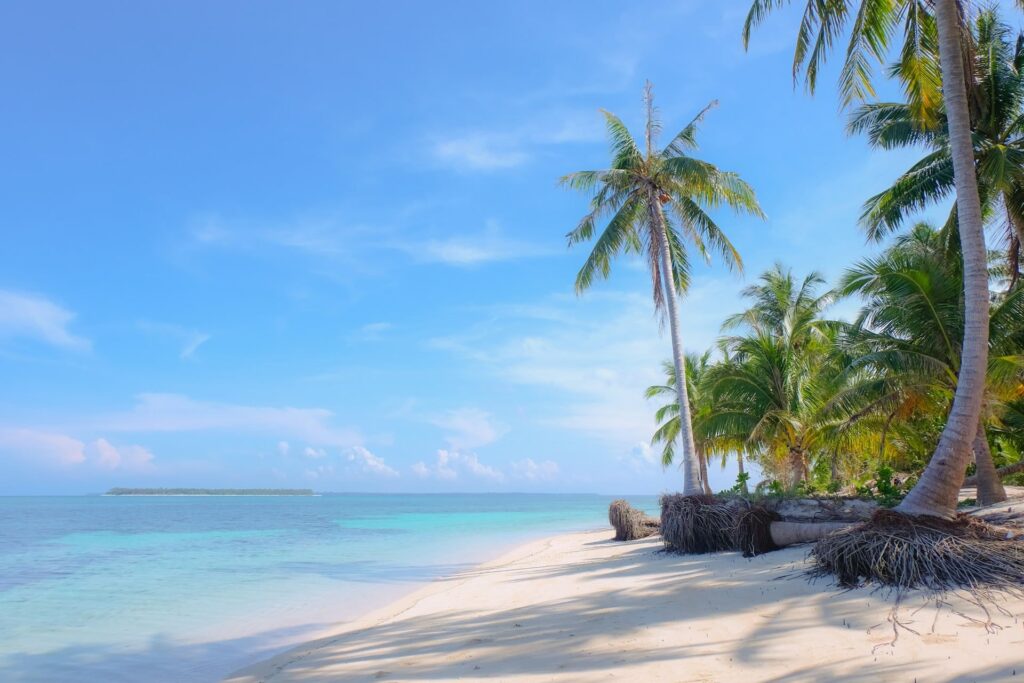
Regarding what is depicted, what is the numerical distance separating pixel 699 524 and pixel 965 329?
486 cm

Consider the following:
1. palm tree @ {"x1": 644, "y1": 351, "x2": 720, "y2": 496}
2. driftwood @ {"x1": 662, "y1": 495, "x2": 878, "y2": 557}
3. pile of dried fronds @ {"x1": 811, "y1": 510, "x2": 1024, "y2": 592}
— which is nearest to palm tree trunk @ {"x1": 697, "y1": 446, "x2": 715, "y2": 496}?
palm tree @ {"x1": 644, "y1": 351, "x2": 720, "y2": 496}

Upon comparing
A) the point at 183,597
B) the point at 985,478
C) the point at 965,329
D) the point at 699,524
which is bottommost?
the point at 183,597

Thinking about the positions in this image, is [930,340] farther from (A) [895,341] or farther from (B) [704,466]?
(B) [704,466]

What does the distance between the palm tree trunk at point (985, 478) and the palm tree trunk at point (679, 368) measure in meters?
4.79

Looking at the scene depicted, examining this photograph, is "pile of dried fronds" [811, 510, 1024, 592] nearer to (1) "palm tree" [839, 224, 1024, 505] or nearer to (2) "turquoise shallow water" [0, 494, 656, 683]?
(1) "palm tree" [839, 224, 1024, 505]

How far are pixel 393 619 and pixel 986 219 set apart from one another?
1523 cm

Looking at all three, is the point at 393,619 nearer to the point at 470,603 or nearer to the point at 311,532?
the point at 470,603

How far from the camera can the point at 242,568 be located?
1565 cm

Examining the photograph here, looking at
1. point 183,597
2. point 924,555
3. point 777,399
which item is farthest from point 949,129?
point 183,597

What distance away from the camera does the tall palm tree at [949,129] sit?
284 inches

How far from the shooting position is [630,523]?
55.8 feet

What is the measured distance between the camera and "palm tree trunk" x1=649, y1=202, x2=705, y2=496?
13.7 metres

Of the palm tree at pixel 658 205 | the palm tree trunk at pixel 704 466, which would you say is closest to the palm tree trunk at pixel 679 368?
the palm tree at pixel 658 205

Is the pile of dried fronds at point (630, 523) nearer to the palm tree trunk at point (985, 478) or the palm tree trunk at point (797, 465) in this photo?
the palm tree trunk at point (797, 465)
